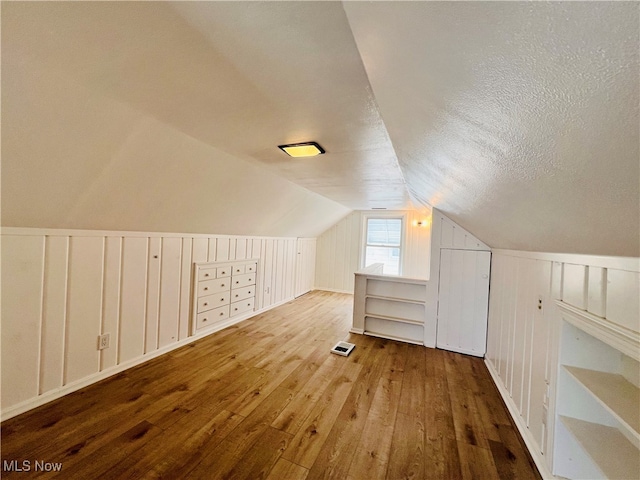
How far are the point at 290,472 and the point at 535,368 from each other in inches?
65.5

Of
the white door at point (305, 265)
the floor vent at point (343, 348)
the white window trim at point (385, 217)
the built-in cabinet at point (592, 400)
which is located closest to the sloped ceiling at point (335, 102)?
the built-in cabinet at point (592, 400)

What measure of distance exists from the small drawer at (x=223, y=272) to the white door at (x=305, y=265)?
217 centimetres

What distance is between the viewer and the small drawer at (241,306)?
3.78 meters

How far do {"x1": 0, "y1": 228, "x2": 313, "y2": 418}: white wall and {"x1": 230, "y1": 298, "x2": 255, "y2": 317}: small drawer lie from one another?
0.78 metres

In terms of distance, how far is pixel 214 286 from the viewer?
3.40 metres

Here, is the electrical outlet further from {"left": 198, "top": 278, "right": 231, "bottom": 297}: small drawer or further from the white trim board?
the white trim board

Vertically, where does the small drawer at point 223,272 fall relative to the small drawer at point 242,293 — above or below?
above

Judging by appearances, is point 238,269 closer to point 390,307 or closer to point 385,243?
point 390,307

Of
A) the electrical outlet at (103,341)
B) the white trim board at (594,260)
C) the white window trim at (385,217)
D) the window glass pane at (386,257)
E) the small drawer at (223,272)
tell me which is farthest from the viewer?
the window glass pane at (386,257)

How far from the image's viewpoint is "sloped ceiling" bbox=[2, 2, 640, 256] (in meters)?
0.51

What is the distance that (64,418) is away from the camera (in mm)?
1733

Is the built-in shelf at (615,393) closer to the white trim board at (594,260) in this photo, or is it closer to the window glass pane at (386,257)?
the white trim board at (594,260)

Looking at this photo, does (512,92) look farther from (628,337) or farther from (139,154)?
(139,154)

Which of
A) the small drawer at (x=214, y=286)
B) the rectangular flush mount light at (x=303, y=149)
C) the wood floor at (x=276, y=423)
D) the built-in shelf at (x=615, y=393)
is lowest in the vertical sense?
the wood floor at (x=276, y=423)
